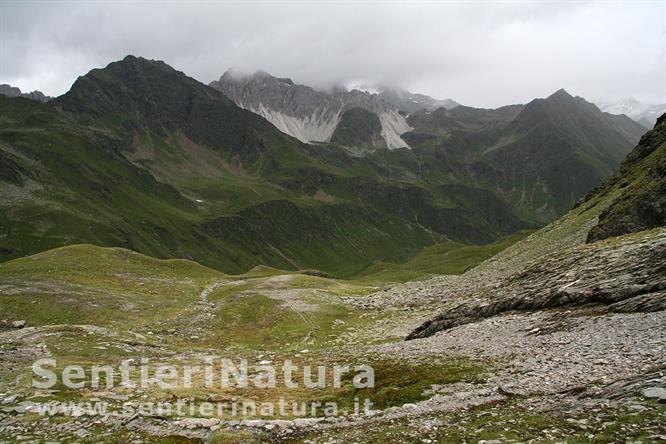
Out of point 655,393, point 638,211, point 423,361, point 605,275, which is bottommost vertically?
point 423,361

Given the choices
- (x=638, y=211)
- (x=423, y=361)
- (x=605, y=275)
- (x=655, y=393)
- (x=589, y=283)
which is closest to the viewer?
(x=655, y=393)

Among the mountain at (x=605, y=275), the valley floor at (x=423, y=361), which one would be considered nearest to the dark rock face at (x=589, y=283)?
the mountain at (x=605, y=275)

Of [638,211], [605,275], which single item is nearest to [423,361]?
[605,275]

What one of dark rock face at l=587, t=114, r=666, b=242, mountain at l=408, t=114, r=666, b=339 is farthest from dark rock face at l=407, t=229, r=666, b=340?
dark rock face at l=587, t=114, r=666, b=242

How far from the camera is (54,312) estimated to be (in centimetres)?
5772

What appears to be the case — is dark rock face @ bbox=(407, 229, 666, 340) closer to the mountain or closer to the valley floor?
the mountain

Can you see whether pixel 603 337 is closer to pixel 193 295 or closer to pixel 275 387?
pixel 275 387

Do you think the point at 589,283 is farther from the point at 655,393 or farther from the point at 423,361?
the point at 655,393

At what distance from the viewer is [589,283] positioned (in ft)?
110

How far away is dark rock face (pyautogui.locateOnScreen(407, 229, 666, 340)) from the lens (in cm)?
2932

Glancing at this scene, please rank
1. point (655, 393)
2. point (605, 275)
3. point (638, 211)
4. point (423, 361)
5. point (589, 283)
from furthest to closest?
point (638, 211)
point (589, 283)
point (605, 275)
point (423, 361)
point (655, 393)

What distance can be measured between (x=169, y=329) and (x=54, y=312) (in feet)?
50.5

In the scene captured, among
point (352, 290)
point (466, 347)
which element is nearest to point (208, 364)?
point (466, 347)

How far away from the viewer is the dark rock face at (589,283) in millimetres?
29320
